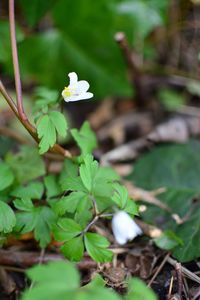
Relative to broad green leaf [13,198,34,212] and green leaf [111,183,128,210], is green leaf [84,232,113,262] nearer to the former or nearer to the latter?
green leaf [111,183,128,210]

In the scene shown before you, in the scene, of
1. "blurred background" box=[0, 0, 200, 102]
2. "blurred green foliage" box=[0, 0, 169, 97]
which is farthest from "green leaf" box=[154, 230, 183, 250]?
"blurred green foliage" box=[0, 0, 169, 97]

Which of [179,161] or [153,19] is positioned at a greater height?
[153,19]

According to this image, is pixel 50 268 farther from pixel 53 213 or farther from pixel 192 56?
pixel 192 56

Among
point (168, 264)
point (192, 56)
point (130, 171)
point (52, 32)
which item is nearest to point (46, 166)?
point (130, 171)

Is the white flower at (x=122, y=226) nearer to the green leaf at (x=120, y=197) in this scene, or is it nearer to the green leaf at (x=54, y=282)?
the green leaf at (x=120, y=197)

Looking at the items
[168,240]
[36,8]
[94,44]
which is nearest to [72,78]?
[168,240]
